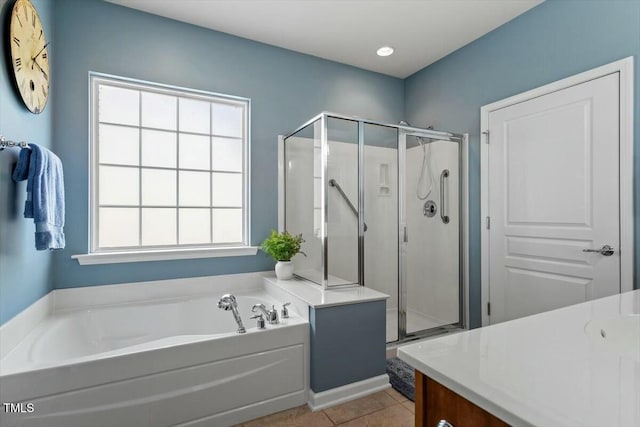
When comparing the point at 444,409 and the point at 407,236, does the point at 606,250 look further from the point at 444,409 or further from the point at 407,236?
the point at 444,409

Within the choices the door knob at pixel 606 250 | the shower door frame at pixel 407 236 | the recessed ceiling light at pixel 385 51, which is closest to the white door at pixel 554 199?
the door knob at pixel 606 250

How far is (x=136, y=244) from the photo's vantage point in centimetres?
257

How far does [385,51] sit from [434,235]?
1.80 metres

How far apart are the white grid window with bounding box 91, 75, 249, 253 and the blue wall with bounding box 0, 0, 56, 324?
0.46 m

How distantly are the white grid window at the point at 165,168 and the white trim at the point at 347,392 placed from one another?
1420mm

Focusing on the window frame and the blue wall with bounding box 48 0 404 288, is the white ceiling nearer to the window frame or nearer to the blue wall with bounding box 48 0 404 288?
the blue wall with bounding box 48 0 404 288

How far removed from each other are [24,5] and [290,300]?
88.0 inches

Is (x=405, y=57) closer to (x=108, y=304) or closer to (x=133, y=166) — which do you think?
(x=133, y=166)

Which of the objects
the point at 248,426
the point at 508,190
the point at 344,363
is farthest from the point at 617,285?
the point at 248,426

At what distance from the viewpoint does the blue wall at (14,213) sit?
1567 mm

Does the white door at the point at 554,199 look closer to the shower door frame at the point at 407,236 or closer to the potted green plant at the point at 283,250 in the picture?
the shower door frame at the point at 407,236

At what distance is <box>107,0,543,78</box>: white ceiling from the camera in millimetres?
2432

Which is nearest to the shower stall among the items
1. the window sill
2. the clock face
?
the window sill

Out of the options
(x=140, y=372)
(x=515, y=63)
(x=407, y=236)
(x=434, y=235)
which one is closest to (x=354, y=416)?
(x=140, y=372)
